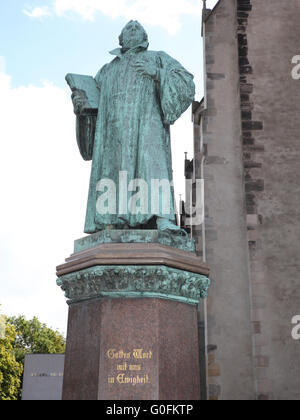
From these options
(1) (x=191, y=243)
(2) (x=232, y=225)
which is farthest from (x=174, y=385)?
(2) (x=232, y=225)

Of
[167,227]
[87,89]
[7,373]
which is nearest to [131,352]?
[167,227]

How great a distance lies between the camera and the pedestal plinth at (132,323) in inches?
157

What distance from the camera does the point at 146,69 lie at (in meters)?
5.21

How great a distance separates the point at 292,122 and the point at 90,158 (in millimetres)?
10534

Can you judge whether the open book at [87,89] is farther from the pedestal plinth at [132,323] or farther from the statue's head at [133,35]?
the pedestal plinth at [132,323]

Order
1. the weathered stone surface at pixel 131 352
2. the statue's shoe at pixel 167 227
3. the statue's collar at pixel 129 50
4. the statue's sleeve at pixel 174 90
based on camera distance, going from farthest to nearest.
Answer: the statue's collar at pixel 129 50
the statue's sleeve at pixel 174 90
the statue's shoe at pixel 167 227
the weathered stone surface at pixel 131 352

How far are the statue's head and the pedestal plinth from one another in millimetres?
2166

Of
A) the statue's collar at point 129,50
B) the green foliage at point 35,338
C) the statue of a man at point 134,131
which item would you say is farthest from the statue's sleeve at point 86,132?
the green foliage at point 35,338

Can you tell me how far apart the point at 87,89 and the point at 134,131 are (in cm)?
72

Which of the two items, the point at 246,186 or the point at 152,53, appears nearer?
the point at 152,53

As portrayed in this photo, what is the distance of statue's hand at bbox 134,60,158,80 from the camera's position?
5.21 meters

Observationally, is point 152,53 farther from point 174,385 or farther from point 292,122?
point 292,122

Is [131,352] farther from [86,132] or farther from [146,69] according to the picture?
[146,69]

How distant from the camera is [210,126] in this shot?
597 inches
